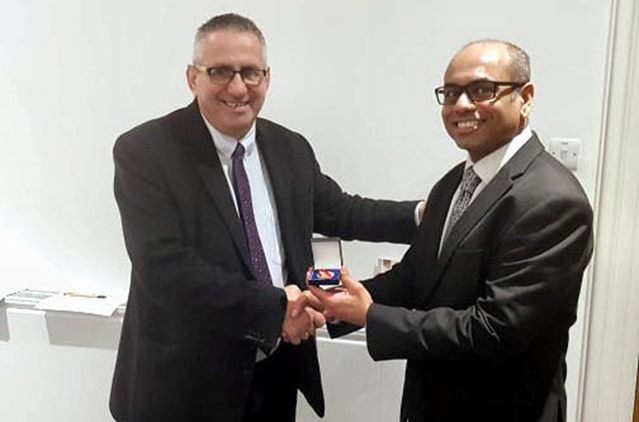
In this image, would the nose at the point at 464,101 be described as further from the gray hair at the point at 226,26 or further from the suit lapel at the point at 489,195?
the gray hair at the point at 226,26

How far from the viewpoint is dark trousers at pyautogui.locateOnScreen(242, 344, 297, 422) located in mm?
1863

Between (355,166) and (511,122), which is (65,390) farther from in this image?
(511,122)

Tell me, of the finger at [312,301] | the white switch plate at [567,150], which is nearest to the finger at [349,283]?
the finger at [312,301]

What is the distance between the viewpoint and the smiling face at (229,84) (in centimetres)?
169

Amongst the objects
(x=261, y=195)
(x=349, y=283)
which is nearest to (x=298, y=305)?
(x=349, y=283)

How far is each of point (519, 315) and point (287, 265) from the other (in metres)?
0.70

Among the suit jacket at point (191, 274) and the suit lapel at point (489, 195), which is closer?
the suit lapel at point (489, 195)

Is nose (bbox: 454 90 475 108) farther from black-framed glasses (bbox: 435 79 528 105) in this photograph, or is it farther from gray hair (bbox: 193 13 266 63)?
gray hair (bbox: 193 13 266 63)

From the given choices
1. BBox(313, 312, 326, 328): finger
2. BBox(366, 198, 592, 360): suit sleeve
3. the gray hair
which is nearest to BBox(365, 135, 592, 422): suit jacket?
BBox(366, 198, 592, 360): suit sleeve

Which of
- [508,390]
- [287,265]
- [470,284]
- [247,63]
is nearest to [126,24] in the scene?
[247,63]

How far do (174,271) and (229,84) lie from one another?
467 millimetres

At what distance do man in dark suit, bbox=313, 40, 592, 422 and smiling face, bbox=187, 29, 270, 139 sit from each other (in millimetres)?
472

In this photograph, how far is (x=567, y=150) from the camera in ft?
7.02

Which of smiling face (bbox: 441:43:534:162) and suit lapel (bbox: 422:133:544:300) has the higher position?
smiling face (bbox: 441:43:534:162)
